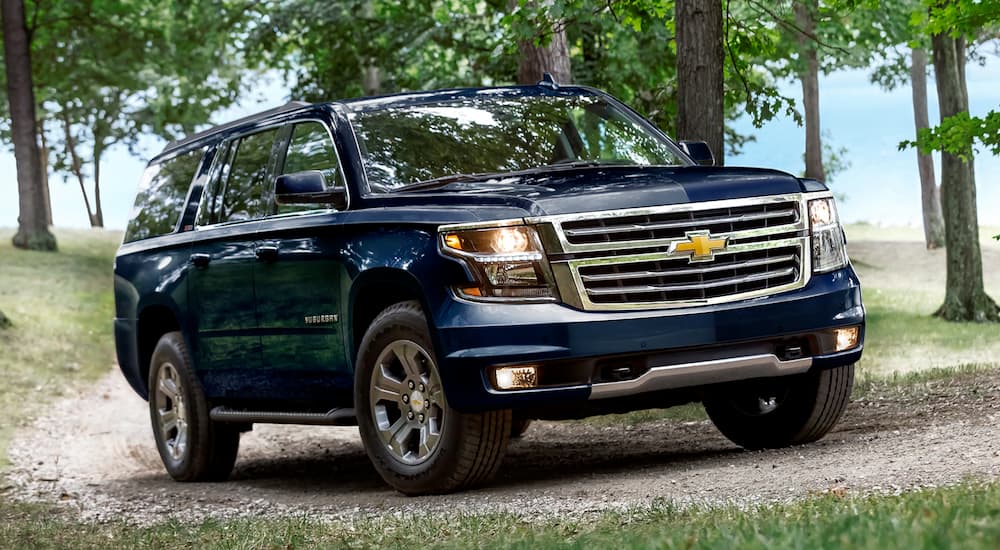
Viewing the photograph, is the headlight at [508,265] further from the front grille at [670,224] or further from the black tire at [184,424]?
the black tire at [184,424]

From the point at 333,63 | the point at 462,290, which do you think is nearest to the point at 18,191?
the point at 333,63

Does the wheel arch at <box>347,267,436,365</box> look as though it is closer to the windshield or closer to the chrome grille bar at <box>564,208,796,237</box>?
the windshield

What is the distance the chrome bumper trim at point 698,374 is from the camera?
692 centimetres

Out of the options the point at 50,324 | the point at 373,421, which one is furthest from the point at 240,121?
the point at 50,324

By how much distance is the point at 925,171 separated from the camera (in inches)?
1560

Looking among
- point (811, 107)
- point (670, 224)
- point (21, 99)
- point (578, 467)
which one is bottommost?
point (578, 467)

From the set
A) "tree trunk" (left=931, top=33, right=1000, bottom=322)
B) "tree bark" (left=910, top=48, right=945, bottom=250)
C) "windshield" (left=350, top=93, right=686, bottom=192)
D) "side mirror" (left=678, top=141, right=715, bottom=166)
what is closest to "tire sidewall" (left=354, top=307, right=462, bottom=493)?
"windshield" (left=350, top=93, right=686, bottom=192)

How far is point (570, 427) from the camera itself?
12477 mm

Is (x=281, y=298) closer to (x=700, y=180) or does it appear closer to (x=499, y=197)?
(x=499, y=197)

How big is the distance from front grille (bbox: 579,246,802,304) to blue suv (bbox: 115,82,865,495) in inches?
0.4

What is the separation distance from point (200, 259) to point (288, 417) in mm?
1359

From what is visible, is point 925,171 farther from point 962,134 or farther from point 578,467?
point 578,467

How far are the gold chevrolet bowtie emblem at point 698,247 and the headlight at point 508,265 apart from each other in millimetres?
669

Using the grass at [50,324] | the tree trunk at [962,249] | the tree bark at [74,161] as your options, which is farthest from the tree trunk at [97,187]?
the tree trunk at [962,249]
